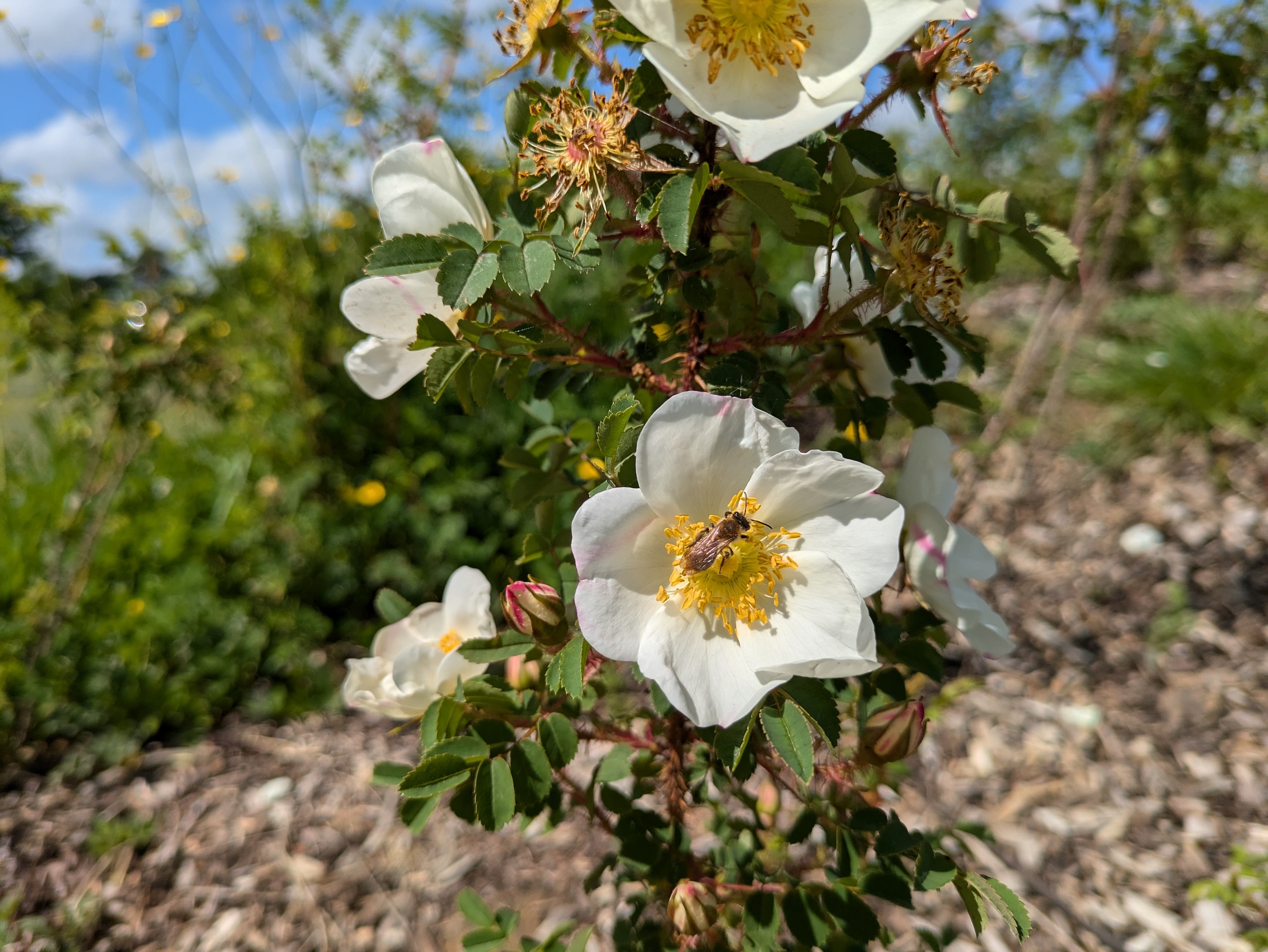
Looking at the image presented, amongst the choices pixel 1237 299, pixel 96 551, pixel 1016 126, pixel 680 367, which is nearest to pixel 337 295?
pixel 96 551

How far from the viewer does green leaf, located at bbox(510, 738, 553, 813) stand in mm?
886

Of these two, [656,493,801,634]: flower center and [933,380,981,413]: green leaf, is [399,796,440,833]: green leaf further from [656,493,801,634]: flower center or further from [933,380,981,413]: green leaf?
[933,380,981,413]: green leaf

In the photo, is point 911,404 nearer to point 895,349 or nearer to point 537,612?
point 895,349

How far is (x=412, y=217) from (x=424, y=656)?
1.75 ft

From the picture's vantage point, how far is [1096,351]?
4.84 meters

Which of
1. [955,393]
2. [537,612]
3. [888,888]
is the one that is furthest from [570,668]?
[955,393]

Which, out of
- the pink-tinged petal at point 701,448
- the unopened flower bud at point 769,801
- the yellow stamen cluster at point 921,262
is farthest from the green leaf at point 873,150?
the unopened flower bud at point 769,801

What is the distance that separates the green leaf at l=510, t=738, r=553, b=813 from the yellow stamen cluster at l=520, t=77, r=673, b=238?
0.58 m

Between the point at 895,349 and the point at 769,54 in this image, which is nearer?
the point at 769,54

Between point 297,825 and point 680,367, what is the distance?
200 cm

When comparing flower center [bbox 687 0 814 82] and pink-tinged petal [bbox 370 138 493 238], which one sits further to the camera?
pink-tinged petal [bbox 370 138 493 238]

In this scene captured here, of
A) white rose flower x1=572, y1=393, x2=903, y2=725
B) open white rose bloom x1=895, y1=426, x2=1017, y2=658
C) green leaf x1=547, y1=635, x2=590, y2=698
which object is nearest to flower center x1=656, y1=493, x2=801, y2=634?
white rose flower x1=572, y1=393, x2=903, y2=725

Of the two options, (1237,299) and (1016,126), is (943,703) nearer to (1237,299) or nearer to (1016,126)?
(1237,299)

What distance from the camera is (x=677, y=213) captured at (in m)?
0.70
